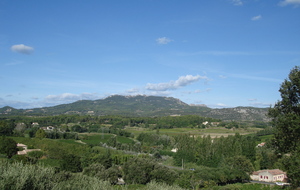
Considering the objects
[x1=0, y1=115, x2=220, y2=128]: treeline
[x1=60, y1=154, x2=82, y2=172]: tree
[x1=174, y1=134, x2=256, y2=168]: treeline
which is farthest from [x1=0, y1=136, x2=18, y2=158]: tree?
[x1=0, y1=115, x2=220, y2=128]: treeline

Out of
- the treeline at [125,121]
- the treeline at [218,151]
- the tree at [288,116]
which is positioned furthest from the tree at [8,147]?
the treeline at [125,121]

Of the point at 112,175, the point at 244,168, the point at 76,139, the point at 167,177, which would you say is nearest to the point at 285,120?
the point at 167,177

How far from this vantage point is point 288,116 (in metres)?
17.0

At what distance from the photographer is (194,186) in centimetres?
3769

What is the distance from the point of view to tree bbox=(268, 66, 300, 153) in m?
16.7

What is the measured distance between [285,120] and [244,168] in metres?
35.1

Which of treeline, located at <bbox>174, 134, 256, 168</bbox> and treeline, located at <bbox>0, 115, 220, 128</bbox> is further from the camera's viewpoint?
treeline, located at <bbox>0, 115, 220, 128</bbox>

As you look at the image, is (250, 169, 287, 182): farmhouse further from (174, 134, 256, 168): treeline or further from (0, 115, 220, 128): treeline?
(0, 115, 220, 128): treeline

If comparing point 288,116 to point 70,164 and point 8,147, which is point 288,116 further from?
point 8,147

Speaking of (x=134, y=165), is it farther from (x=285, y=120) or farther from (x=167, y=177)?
(x=285, y=120)

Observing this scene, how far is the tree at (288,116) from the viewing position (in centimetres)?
1670

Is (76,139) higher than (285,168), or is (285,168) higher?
(285,168)

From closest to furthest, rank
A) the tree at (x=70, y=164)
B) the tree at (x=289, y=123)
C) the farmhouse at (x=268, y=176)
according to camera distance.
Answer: the tree at (x=289, y=123) < the tree at (x=70, y=164) < the farmhouse at (x=268, y=176)

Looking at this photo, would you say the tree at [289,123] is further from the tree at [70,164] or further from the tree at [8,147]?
the tree at [8,147]
